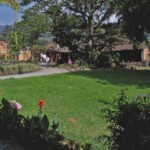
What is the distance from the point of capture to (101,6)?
51.5m

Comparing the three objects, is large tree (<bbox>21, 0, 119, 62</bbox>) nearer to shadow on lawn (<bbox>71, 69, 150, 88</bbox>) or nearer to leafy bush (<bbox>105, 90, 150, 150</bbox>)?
shadow on lawn (<bbox>71, 69, 150, 88</bbox>)

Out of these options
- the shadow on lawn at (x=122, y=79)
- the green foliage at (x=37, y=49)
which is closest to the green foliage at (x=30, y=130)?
the shadow on lawn at (x=122, y=79)

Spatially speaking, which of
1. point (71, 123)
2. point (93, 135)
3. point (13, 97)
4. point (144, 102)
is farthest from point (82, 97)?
point (144, 102)

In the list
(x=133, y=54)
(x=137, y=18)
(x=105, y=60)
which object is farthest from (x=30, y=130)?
(x=133, y=54)

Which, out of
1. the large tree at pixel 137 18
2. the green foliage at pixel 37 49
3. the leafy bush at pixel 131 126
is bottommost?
the leafy bush at pixel 131 126

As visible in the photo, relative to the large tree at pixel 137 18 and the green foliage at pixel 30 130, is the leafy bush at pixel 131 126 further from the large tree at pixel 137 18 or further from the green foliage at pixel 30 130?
the large tree at pixel 137 18

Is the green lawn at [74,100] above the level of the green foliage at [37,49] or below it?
below

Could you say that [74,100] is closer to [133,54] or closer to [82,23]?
[82,23]

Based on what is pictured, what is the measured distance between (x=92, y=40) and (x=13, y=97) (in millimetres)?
35800

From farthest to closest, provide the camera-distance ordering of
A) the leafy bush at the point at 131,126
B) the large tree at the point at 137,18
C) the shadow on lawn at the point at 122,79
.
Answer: the large tree at the point at 137,18
the shadow on lawn at the point at 122,79
the leafy bush at the point at 131,126

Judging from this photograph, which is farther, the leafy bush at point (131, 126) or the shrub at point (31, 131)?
the shrub at point (31, 131)

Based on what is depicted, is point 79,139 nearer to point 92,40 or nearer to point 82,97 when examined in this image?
point 82,97

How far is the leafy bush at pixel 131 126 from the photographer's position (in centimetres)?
559

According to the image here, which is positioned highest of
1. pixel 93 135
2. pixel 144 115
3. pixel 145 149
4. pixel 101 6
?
pixel 101 6
